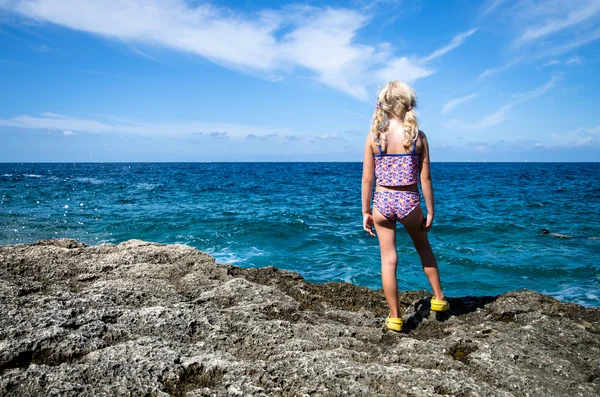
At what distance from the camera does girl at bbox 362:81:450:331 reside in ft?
11.6

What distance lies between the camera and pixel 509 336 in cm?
312

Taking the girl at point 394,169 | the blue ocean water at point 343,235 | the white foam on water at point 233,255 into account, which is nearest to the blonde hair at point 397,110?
the girl at point 394,169

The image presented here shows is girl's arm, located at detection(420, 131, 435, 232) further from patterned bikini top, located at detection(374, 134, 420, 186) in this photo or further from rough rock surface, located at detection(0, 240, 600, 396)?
rough rock surface, located at detection(0, 240, 600, 396)

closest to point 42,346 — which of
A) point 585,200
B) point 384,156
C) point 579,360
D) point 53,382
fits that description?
point 53,382

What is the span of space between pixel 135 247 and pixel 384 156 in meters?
3.78

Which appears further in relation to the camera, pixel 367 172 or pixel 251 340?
pixel 367 172

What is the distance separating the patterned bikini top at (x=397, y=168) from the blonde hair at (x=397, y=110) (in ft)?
A: 0.35

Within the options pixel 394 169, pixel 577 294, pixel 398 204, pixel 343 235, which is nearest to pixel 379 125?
pixel 394 169

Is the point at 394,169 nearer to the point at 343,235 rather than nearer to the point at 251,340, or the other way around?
the point at 251,340

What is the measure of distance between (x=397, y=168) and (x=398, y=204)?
352 millimetres

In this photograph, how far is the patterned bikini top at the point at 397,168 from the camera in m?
3.56

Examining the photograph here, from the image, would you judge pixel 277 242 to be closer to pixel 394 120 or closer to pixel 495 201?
pixel 394 120

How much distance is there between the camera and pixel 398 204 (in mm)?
3596

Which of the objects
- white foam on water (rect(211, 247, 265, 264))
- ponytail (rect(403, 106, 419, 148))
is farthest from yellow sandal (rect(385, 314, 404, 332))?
white foam on water (rect(211, 247, 265, 264))
